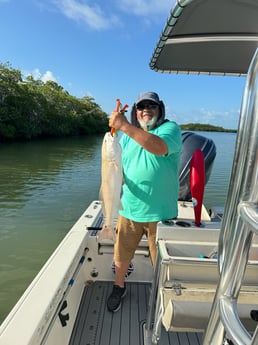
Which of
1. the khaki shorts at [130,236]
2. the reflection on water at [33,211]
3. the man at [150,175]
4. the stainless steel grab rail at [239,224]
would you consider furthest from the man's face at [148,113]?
the reflection on water at [33,211]

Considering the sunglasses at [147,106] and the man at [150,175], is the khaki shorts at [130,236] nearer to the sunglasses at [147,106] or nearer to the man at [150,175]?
the man at [150,175]

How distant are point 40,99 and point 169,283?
3939cm

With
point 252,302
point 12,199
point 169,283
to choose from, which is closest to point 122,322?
point 169,283

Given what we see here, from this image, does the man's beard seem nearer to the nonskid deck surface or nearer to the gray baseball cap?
the gray baseball cap

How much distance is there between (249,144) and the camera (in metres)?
0.63

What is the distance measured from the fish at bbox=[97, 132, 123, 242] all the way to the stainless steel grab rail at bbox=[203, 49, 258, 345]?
4.19ft

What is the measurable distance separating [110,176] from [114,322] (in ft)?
4.37

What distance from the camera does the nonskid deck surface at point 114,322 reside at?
2.29m

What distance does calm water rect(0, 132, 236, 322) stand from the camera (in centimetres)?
514

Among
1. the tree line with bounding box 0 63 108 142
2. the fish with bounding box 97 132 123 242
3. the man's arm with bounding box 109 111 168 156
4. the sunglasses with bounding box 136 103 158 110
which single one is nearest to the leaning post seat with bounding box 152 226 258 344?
the fish with bounding box 97 132 123 242

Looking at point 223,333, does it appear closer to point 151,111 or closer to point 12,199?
point 151,111

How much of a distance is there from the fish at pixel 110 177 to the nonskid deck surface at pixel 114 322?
804 millimetres

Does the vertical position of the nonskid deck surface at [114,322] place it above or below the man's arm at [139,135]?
below

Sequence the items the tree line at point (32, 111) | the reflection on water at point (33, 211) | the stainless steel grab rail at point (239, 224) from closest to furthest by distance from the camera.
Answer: the stainless steel grab rail at point (239, 224), the reflection on water at point (33, 211), the tree line at point (32, 111)
